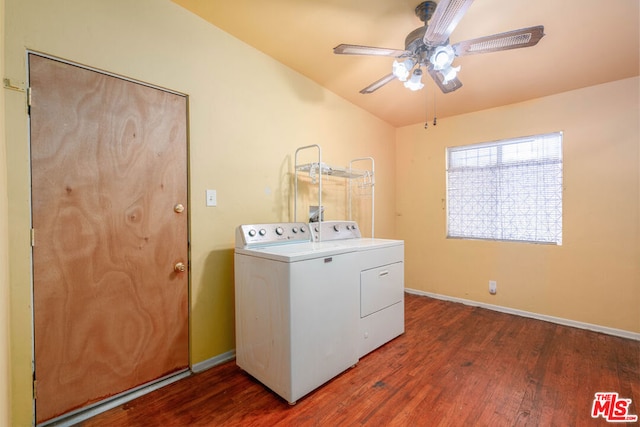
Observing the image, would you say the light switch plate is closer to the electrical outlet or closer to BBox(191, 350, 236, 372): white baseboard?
BBox(191, 350, 236, 372): white baseboard

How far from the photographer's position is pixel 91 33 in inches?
57.6

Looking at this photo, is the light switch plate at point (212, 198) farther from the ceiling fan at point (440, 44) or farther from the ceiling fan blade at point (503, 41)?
the ceiling fan blade at point (503, 41)

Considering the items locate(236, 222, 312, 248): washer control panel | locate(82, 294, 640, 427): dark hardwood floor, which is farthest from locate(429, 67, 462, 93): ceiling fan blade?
locate(82, 294, 640, 427): dark hardwood floor

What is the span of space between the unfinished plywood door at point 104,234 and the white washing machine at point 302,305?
0.46 metres

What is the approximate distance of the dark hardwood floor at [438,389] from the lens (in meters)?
1.48

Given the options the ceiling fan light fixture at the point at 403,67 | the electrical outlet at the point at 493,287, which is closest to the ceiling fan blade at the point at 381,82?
the ceiling fan light fixture at the point at 403,67

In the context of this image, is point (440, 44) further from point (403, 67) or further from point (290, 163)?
point (290, 163)

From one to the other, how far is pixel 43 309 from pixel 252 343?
3.63 feet

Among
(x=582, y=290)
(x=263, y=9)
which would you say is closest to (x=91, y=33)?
(x=263, y=9)

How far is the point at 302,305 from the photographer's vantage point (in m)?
1.60

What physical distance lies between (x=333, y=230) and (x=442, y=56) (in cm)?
150

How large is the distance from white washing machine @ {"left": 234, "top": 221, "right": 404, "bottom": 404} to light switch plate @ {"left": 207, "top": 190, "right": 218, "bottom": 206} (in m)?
0.31

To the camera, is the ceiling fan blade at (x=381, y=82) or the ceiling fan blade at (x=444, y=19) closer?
the ceiling fan blade at (x=444, y=19)

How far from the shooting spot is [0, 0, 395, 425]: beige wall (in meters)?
1.28
